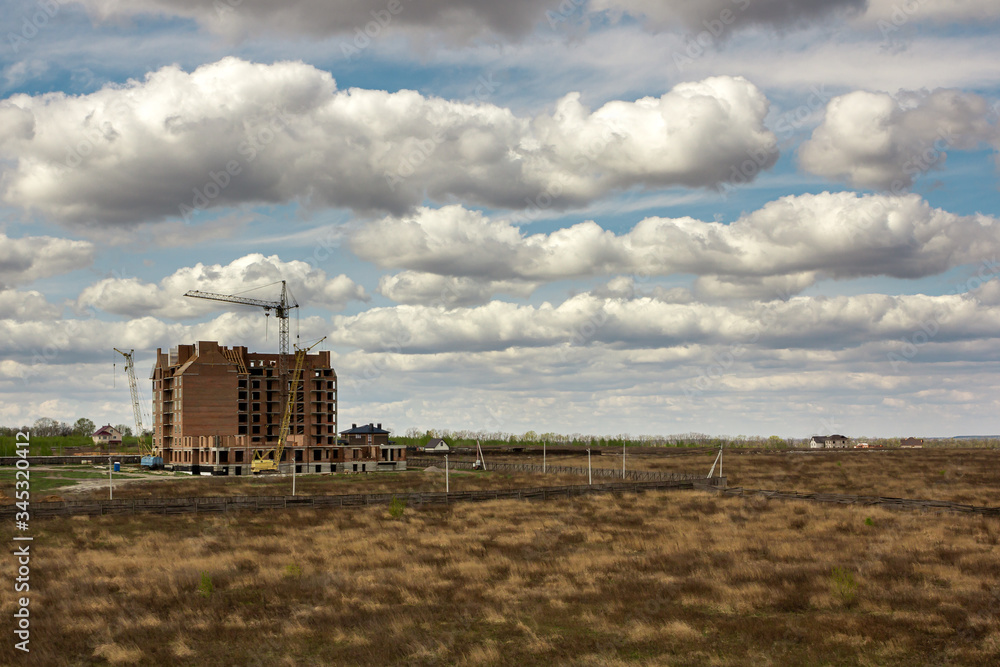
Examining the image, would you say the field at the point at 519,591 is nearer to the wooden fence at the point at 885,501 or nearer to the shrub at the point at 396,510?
the shrub at the point at 396,510

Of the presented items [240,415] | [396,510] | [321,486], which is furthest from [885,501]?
[240,415]

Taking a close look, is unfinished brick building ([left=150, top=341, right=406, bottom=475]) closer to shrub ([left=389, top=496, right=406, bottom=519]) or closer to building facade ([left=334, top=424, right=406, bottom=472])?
building facade ([left=334, top=424, right=406, bottom=472])

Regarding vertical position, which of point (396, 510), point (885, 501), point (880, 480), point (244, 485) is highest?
point (396, 510)

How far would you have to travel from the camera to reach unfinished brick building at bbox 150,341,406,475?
440 ft

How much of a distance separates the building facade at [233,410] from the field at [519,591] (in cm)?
8309

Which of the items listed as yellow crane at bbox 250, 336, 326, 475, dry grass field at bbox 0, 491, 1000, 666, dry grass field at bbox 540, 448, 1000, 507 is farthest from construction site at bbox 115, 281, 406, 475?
dry grass field at bbox 0, 491, 1000, 666

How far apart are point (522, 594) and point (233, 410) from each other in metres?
118

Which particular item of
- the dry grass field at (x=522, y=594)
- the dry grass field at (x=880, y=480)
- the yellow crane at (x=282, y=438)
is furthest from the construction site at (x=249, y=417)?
the dry grass field at (x=522, y=594)

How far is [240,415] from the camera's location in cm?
14238

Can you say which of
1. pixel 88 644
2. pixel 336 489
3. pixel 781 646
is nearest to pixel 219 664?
pixel 88 644

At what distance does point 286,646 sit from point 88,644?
6.25 metres

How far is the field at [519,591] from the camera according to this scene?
23.5m

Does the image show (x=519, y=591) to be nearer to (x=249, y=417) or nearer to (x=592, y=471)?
(x=592, y=471)

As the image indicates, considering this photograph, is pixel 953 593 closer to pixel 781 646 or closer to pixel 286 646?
pixel 781 646
